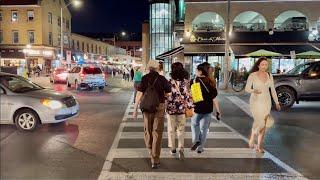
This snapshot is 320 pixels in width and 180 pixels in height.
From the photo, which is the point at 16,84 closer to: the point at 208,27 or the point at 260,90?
the point at 260,90

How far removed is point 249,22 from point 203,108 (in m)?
36.7

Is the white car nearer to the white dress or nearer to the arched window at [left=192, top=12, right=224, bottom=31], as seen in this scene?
the arched window at [left=192, top=12, right=224, bottom=31]

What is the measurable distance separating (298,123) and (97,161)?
24.0 feet

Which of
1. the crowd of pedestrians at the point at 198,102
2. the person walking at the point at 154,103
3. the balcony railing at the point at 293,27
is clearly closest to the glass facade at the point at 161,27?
the balcony railing at the point at 293,27

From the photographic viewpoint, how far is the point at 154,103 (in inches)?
303

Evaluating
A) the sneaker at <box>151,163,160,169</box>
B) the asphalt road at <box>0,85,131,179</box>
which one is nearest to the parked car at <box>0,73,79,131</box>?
the asphalt road at <box>0,85,131,179</box>

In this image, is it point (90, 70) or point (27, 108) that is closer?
point (27, 108)

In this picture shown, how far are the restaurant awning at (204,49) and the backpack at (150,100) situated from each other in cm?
3083

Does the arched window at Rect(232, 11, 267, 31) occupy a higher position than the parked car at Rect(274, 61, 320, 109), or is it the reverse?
the arched window at Rect(232, 11, 267, 31)

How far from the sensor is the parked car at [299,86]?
57.4 ft

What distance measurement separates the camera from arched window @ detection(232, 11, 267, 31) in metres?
40.2

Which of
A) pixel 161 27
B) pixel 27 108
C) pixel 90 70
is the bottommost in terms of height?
pixel 27 108

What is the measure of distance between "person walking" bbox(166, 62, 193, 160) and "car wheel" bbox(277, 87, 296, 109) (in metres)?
9.75

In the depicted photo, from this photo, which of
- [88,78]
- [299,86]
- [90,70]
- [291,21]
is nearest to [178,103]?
[299,86]
